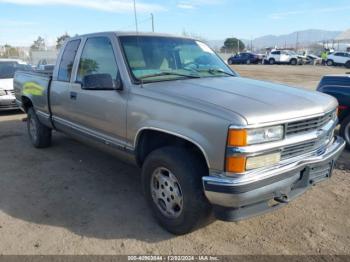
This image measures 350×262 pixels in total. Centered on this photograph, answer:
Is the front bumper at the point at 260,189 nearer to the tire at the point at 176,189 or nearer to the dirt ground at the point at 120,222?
the tire at the point at 176,189

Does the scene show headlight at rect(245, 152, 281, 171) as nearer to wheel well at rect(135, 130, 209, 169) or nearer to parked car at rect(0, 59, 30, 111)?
wheel well at rect(135, 130, 209, 169)

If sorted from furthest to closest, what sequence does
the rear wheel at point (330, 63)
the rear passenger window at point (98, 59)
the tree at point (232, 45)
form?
the tree at point (232, 45) < the rear wheel at point (330, 63) < the rear passenger window at point (98, 59)

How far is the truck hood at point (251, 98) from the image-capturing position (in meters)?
2.92

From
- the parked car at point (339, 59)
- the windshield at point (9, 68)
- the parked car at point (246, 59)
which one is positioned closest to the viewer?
the windshield at point (9, 68)

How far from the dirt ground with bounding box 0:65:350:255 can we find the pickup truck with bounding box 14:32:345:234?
0.34m

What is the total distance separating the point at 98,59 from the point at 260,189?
258 centimetres

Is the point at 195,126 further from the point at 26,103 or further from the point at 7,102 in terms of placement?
the point at 7,102

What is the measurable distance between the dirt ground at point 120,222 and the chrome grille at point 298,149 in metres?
0.85

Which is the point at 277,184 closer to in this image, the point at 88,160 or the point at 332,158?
the point at 332,158

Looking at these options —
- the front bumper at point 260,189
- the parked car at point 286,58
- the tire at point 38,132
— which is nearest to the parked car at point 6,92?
the tire at point 38,132

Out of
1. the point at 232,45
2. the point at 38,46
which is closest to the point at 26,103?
the point at 38,46

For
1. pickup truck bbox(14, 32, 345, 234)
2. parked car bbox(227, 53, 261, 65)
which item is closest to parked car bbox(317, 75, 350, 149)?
pickup truck bbox(14, 32, 345, 234)

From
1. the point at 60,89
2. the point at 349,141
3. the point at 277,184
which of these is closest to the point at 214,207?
the point at 277,184

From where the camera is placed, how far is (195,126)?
301 centimetres
